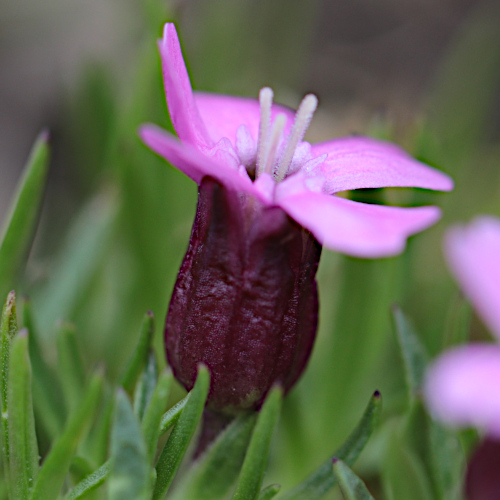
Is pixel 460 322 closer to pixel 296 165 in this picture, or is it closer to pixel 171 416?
pixel 296 165

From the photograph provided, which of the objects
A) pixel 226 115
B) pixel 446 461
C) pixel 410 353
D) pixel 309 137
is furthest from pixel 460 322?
pixel 309 137

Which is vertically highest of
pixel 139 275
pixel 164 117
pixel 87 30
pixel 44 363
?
pixel 87 30

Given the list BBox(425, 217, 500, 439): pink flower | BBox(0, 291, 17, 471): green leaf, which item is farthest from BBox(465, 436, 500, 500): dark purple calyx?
BBox(0, 291, 17, 471): green leaf

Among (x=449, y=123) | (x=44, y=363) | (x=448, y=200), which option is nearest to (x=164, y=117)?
(x=44, y=363)

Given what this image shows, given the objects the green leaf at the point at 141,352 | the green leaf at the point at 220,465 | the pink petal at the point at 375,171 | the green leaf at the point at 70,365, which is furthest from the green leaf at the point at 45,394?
the pink petal at the point at 375,171

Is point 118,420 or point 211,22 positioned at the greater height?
point 211,22

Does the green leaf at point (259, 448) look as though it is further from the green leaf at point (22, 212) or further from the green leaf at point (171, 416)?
the green leaf at point (22, 212)

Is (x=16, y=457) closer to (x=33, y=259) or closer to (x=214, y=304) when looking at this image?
(x=214, y=304)

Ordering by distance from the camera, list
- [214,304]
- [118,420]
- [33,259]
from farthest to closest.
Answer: [33,259] → [214,304] → [118,420]
